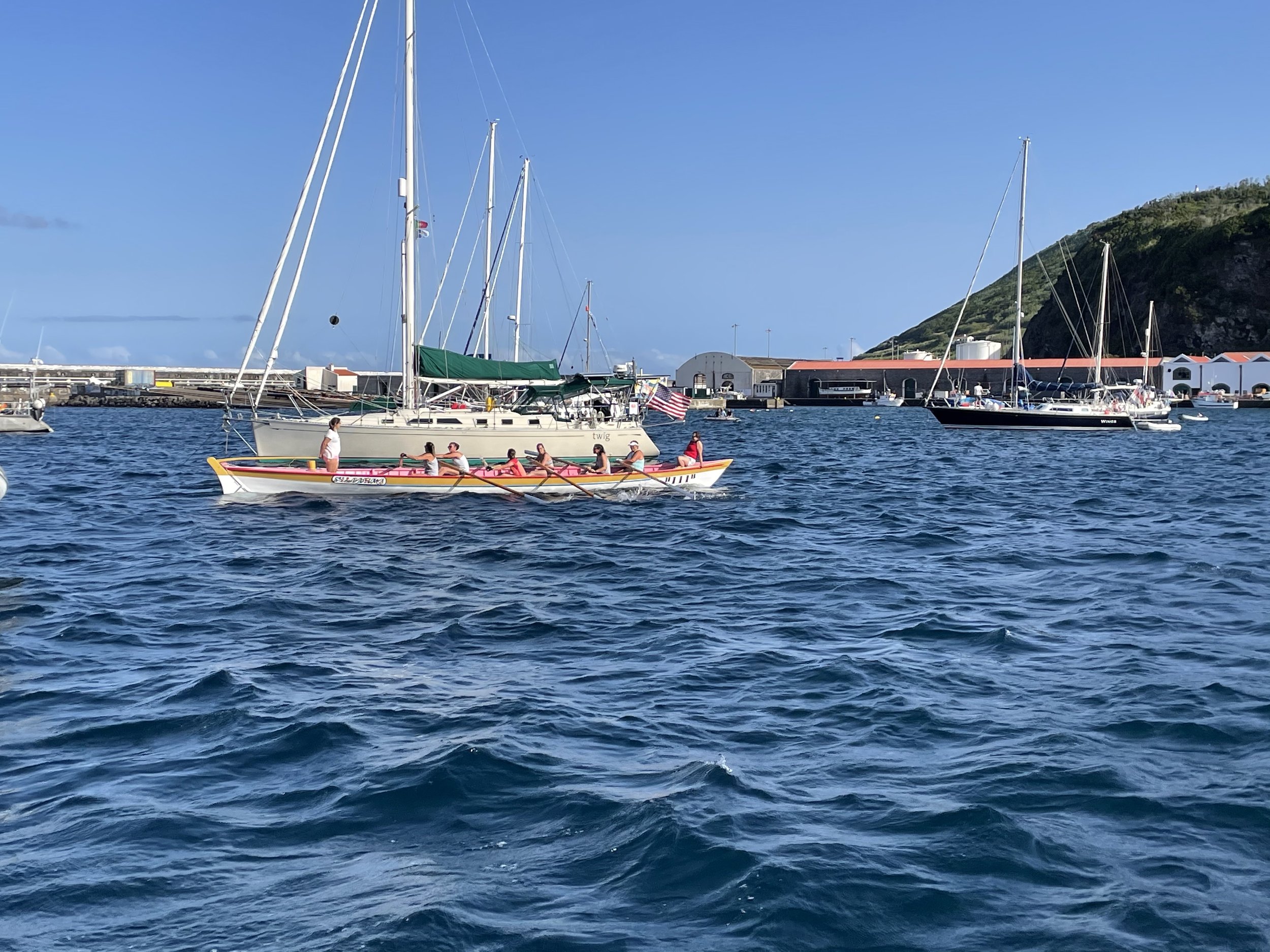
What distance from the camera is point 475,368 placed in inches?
1626

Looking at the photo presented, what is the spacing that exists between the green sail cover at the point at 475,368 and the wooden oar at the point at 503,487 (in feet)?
34.5

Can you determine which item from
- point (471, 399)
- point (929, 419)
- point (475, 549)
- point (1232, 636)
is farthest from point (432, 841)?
point (929, 419)

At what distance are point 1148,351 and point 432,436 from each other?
9333cm

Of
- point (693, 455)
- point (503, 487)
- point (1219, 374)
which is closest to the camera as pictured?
point (503, 487)

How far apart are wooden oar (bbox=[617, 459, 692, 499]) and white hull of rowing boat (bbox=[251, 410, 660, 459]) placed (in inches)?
197

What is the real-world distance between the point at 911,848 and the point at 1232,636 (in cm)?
863

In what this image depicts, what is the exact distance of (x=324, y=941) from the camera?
6.17 metres

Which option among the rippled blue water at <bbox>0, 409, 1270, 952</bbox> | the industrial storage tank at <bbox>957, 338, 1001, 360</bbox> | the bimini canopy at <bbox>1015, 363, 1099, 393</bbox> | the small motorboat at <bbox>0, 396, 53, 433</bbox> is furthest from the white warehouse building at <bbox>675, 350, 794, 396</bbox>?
the rippled blue water at <bbox>0, 409, 1270, 952</bbox>

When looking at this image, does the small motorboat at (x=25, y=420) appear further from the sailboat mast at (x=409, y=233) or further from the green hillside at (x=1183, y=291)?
the green hillside at (x=1183, y=291)

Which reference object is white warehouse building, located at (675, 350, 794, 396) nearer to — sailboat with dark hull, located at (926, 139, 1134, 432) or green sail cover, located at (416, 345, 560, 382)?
sailboat with dark hull, located at (926, 139, 1134, 432)

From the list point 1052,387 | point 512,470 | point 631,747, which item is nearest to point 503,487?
point 512,470

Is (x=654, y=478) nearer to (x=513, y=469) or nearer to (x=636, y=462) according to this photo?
(x=636, y=462)

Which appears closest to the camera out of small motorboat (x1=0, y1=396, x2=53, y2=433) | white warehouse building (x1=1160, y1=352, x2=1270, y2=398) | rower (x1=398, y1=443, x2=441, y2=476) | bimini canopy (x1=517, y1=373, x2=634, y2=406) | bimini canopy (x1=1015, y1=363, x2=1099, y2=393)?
rower (x1=398, y1=443, x2=441, y2=476)

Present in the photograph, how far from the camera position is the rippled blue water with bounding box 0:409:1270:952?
6.59 m
